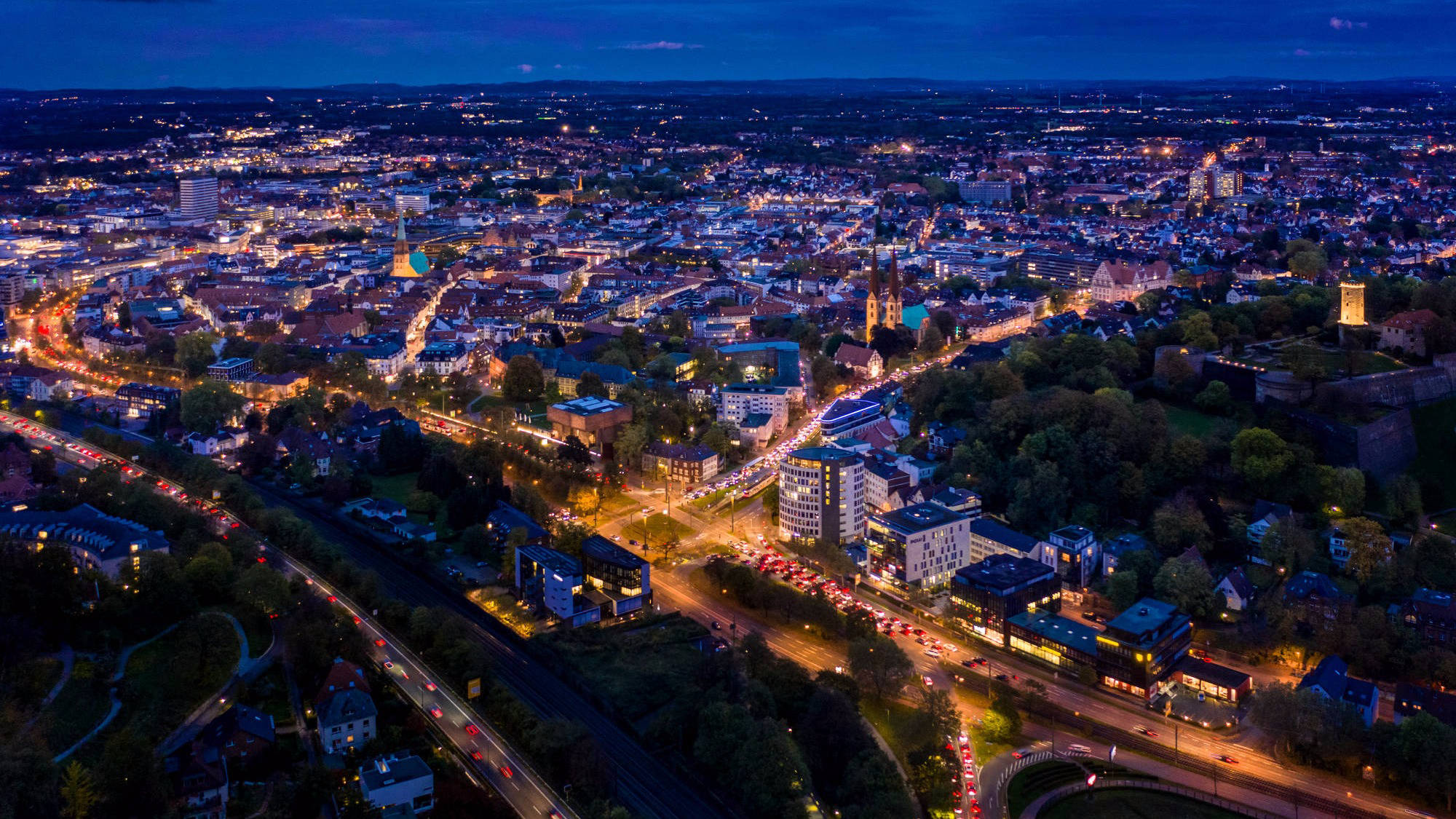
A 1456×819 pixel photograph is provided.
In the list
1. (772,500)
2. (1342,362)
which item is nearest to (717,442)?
(772,500)

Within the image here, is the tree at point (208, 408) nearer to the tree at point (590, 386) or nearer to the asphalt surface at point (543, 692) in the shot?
the asphalt surface at point (543, 692)

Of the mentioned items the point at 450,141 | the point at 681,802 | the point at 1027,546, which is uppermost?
the point at 450,141

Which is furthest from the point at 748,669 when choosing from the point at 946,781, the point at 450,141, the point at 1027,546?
the point at 450,141

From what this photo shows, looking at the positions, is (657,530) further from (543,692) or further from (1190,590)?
(1190,590)

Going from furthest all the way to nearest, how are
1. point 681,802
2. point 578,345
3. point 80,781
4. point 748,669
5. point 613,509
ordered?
1. point 578,345
2. point 613,509
3. point 748,669
4. point 681,802
5. point 80,781

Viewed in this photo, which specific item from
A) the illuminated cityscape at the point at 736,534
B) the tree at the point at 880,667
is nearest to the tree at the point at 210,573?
the illuminated cityscape at the point at 736,534

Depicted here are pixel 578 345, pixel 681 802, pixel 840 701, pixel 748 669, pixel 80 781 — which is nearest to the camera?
pixel 80 781

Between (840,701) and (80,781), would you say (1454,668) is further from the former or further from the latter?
(80,781)
